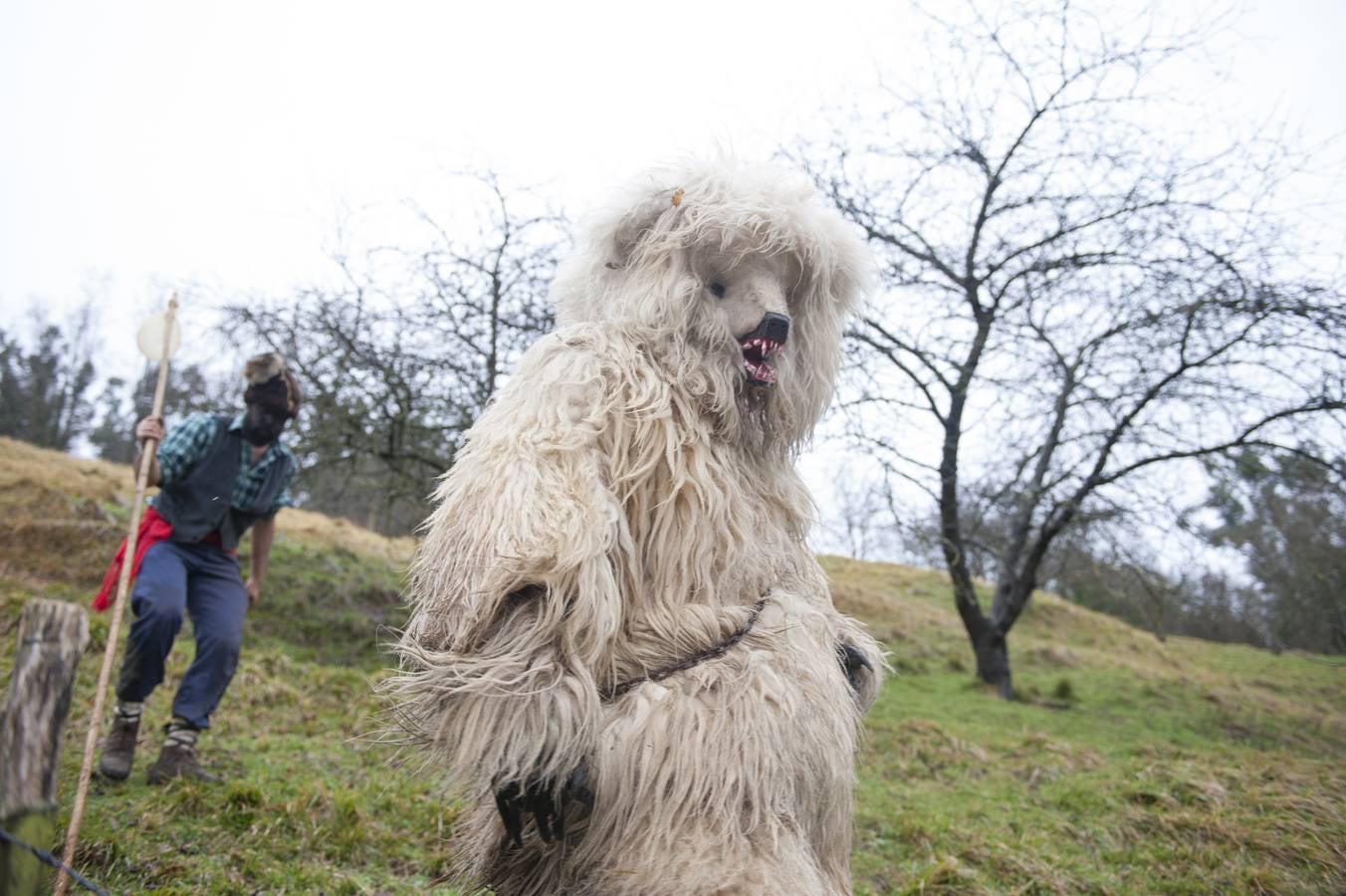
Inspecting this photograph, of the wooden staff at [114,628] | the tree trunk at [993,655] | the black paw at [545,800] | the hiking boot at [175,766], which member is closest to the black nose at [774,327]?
the black paw at [545,800]

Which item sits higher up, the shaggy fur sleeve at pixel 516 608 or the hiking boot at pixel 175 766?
the shaggy fur sleeve at pixel 516 608

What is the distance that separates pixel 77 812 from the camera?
2.00m

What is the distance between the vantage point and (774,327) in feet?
7.46

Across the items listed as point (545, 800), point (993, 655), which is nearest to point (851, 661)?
point (545, 800)

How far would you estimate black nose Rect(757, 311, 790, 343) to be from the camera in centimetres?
227

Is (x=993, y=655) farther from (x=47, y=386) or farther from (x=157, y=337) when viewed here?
(x=47, y=386)

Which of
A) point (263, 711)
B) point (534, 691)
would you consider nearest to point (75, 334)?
point (263, 711)

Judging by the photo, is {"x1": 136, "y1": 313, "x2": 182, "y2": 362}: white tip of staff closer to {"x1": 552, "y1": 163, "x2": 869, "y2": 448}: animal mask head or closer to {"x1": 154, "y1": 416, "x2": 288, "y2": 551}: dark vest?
{"x1": 154, "y1": 416, "x2": 288, "y2": 551}: dark vest

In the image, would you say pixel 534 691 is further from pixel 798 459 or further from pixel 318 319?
pixel 318 319

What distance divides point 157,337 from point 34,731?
226 centimetres

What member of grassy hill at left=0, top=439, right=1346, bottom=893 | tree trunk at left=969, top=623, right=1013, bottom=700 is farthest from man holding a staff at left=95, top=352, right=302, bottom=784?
tree trunk at left=969, top=623, right=1013, bottom=700

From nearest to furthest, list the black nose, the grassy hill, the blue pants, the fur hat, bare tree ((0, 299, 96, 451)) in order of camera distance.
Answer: the black nose, the grassy hill, the blue pants, the fur hat, bare tree ((0, 299, 96, 451))

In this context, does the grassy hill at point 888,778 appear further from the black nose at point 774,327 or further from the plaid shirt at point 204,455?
the black nose at point 774,327

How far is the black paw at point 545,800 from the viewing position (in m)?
1.73
